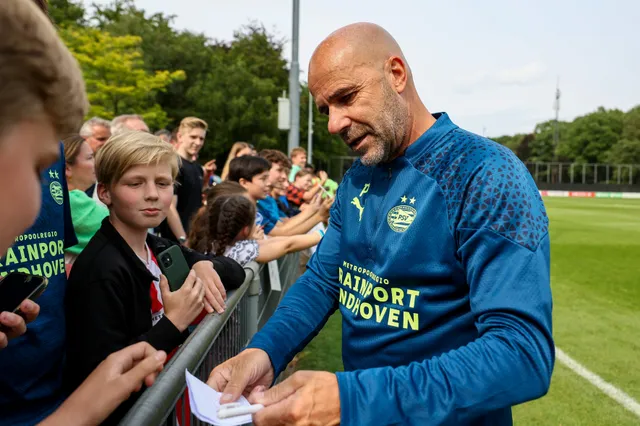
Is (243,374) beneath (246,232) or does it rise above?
beneath

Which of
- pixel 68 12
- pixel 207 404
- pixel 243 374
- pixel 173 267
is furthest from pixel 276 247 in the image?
pixel 68 12

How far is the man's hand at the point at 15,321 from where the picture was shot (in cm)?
154

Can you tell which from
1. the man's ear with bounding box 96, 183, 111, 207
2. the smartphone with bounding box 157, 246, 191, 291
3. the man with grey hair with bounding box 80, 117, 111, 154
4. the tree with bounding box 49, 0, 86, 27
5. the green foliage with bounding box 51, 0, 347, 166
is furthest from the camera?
the green foliage with bounding box 51, 0, 347, 166

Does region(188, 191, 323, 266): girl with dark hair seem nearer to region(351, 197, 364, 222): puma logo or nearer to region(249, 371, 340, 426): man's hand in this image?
region(351, 197, 364, 222): puma logo

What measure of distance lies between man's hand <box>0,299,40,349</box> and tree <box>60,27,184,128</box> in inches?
1076

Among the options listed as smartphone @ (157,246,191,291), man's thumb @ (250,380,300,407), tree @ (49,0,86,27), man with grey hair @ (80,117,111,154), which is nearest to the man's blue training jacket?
man's thumb @ (250,380,300,407)

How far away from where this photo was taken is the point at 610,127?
98.9 meters

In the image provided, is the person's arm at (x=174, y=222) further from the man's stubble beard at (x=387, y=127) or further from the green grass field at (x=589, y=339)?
the man's stubble beard at (x=387, y=127)

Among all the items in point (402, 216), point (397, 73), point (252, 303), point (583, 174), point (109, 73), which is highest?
point (109, 73)

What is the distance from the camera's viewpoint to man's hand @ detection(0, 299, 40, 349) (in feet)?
5.06

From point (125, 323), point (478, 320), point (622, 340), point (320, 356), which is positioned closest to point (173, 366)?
point (125, 323)

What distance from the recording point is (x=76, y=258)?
235cm

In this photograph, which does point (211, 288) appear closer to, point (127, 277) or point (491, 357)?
point (127, 277)

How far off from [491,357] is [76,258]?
5.83 ft
